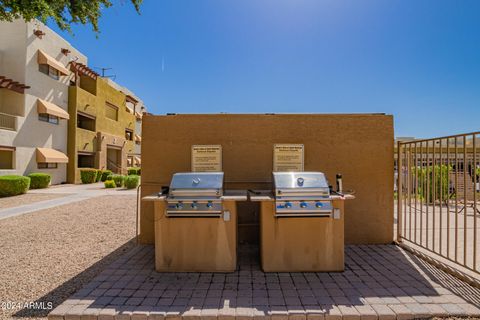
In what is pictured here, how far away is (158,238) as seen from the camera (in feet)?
11.8

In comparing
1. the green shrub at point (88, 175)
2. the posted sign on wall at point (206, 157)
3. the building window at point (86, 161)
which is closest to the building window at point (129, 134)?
the building window at point (86, 161)

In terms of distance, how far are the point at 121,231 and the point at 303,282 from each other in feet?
15.1

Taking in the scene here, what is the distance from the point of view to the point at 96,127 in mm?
21656

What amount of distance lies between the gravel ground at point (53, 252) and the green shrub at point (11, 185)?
19.5ft

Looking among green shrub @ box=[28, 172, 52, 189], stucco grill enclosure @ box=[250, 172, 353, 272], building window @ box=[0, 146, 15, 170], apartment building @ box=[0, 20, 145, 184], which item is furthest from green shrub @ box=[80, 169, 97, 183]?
stucco grill enclosure @ box=[250, 172, 353, 272]

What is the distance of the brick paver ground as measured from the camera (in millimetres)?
2648

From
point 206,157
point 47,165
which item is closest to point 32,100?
point 47,165

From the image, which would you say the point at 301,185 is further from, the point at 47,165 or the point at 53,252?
the point at 47,165

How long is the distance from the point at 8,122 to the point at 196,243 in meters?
16.7

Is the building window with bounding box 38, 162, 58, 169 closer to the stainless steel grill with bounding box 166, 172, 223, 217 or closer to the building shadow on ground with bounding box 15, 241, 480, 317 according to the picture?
the building shadow on ground with bounding box 15, 241, 480, 317

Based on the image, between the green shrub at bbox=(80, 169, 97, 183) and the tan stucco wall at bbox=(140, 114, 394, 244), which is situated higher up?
the tan stucco wall at bbox=(140, 114, 394, 244)

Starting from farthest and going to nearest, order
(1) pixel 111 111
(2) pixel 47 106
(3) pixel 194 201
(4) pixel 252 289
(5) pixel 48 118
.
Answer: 1. (1) pixel 111 111
2. (5) pixel 48 118
3. (2) pixel 47 106
4. (3) pixel 194 201
5. (4) pixel 252 289

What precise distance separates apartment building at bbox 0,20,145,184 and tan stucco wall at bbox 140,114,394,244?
14.1 m

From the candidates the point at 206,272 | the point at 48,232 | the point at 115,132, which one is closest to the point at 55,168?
the point at 115,132
